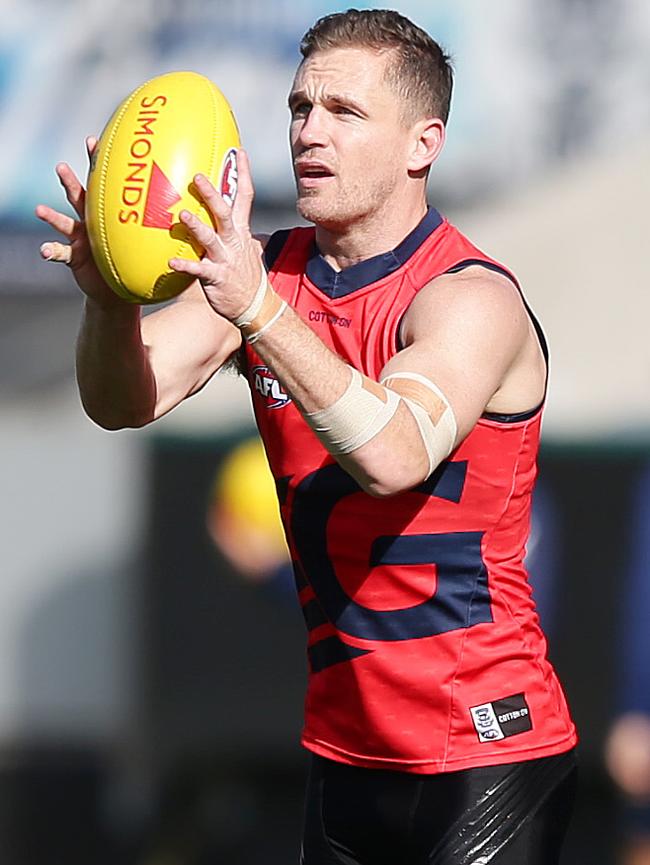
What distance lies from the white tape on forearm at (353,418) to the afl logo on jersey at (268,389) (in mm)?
554

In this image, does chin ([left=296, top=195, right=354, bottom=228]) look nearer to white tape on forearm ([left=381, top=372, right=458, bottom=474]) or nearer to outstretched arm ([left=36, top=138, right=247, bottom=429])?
outstretched arm ([left=36, top=138, right=247, bottom=429])

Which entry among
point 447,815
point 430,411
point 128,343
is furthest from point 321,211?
point 447,815

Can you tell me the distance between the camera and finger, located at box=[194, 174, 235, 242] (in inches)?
101

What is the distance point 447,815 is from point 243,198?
1.31 meters

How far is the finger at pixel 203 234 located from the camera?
2516mm

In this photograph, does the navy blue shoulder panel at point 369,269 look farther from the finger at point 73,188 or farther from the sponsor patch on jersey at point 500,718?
the sponsor patch on jersey at point 500,718

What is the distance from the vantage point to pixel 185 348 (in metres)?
3.29

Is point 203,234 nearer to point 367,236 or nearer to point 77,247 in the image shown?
point 77,247

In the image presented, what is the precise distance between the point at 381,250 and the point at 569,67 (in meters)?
6.21

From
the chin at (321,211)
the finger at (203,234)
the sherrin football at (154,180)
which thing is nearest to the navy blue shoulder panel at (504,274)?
the chin at (321,211)

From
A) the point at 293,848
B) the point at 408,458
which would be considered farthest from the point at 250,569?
the point at 408,458

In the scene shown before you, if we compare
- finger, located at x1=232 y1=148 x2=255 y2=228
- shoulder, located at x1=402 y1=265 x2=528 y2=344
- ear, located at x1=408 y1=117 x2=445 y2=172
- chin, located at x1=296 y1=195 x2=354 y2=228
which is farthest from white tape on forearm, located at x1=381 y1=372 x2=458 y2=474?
ear, located at x1=408 y1=117 x2=445 y2=172

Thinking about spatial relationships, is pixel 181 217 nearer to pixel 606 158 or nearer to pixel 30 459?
pixel 30 459

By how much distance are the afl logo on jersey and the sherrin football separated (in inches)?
14.7
